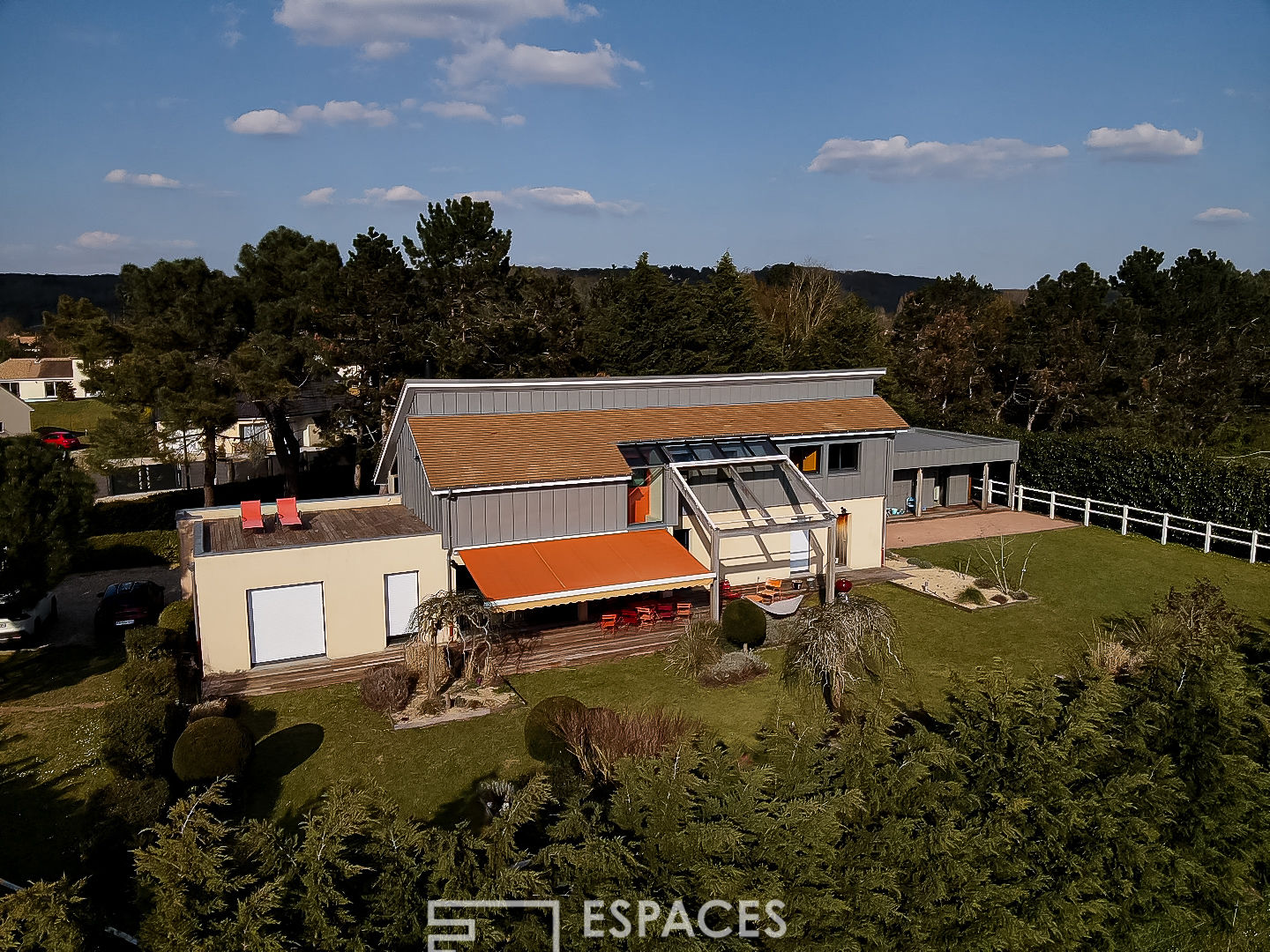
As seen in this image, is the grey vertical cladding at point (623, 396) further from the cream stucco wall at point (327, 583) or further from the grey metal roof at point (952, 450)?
the grey metal roof at point (952, 450)

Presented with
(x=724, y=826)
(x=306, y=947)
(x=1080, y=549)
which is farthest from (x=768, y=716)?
(x=1080, y=549)

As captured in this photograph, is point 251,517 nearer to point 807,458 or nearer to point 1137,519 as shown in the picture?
point 807,458

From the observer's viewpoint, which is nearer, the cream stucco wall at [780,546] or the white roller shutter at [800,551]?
the cream stucco wall at [780,546]

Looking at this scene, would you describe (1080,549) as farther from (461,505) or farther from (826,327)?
(826,327)

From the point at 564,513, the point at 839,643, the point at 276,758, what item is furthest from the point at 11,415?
the point at 839,643

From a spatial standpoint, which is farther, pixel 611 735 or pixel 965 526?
pixel 965 526

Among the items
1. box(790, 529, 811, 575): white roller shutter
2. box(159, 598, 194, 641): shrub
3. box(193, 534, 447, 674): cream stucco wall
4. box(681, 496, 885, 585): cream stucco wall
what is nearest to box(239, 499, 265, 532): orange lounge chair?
box(159, 598, 194, 641): shrub

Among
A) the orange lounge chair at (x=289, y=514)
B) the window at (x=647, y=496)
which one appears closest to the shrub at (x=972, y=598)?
the window at (x=647, y=496)
